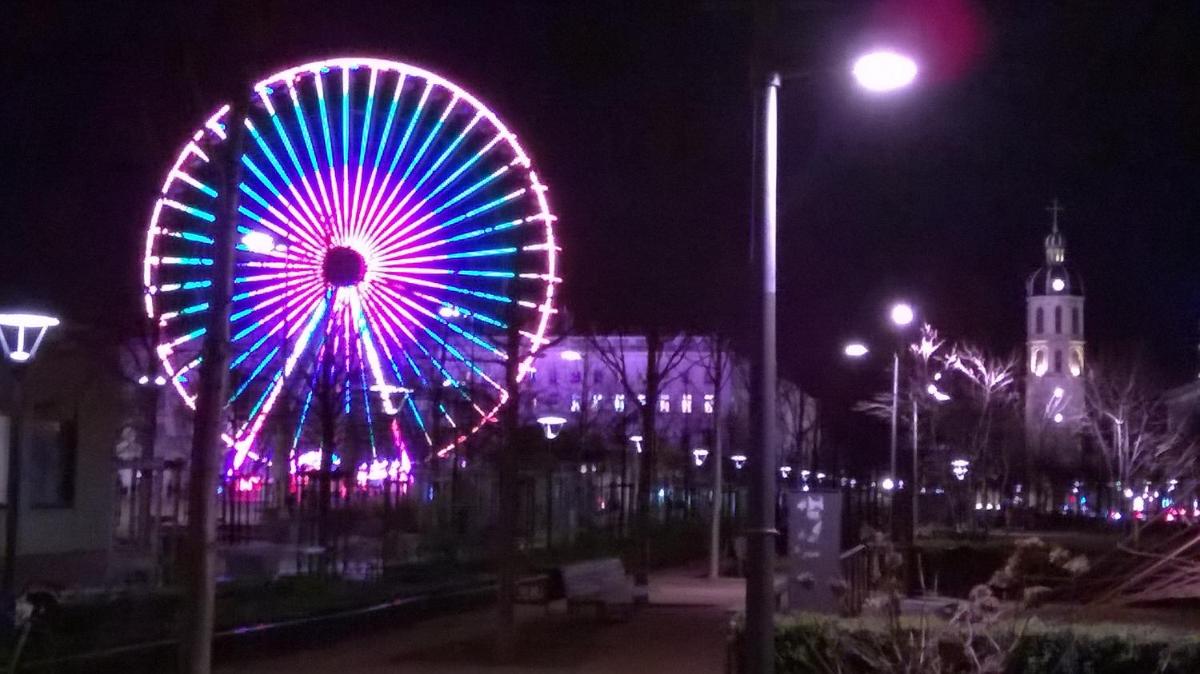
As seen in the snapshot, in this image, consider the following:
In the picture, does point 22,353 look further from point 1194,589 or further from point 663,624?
point 1194,589

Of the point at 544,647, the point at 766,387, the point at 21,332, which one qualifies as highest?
the point at 21,332

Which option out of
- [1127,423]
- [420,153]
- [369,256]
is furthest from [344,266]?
[1127,423]

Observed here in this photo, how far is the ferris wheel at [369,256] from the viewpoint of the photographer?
3606 cm

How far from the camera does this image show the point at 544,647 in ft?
71.9

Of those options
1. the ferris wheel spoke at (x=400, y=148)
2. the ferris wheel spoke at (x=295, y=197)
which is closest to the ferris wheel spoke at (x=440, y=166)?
the ferris wheel spoke at (x=400, y=148)

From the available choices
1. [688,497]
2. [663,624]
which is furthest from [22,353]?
[688,497]

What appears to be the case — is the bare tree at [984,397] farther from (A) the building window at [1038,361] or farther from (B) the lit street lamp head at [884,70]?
(B) the lit street lamp head at [884,70]

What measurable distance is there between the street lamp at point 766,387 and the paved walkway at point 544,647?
871cm

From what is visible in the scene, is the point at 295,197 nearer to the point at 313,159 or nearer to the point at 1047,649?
the point at 313,159

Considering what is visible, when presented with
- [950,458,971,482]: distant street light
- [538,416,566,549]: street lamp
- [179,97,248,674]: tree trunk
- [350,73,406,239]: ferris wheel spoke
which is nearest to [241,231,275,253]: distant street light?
[350,73,406,239]: ferris wheel spoke

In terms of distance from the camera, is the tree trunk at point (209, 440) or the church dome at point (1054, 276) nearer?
the tree trunk at point (209, 440)

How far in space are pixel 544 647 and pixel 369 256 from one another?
17.8m

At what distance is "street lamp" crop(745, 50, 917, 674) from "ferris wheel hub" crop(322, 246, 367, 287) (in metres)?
26.5

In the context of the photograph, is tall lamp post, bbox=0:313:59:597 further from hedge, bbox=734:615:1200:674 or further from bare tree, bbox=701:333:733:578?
bare tree, bbox=701:333:733:578
